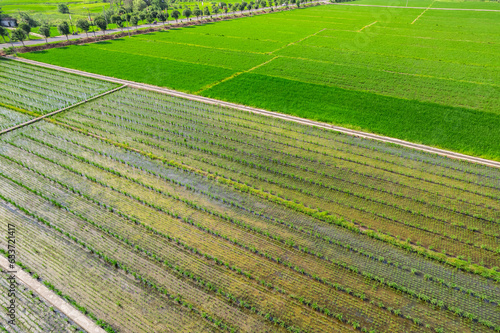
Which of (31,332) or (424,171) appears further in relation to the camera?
(424,171)

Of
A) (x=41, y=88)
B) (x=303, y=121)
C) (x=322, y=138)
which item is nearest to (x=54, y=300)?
(x=322, y=138)

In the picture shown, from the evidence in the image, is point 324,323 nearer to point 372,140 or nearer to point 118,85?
point 372,140

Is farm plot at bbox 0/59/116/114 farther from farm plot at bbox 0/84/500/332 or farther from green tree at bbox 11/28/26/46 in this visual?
green tree at bbox 11/28/26/46

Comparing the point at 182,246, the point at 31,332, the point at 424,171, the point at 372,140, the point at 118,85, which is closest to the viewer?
the point at 31,332

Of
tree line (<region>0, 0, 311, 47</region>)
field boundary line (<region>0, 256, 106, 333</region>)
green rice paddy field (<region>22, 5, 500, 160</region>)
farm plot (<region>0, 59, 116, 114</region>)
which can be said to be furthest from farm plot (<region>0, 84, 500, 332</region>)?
tree line (<region>0, 0, 311, 47</region>)

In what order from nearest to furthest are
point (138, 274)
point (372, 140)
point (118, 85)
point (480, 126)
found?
point (138, 274) < point (372, 140) < point (480, 126) < point (118, 85)

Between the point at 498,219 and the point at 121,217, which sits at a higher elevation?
→ the point at 121,217

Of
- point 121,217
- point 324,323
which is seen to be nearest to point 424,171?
point 324,323
